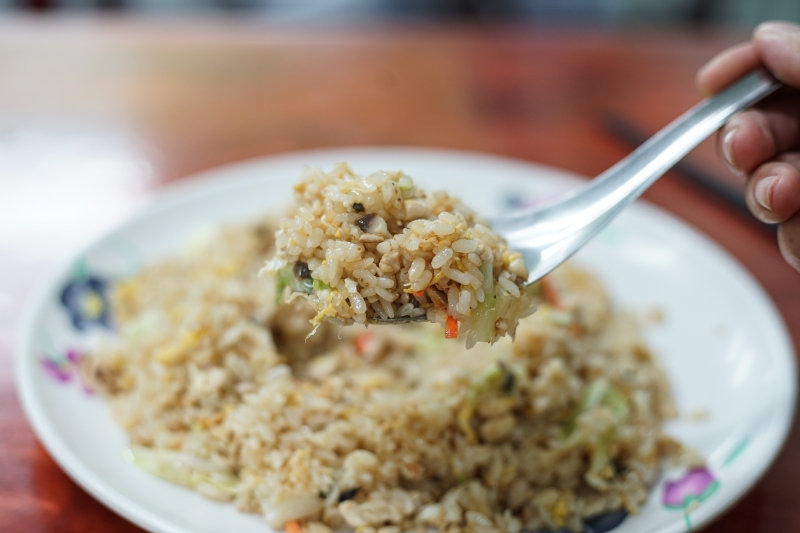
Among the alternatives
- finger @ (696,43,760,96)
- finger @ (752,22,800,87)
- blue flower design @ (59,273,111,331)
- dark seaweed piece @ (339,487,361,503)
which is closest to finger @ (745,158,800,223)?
finger @ (752,22,800,87)

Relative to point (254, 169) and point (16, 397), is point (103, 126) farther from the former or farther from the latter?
point (16, 397)

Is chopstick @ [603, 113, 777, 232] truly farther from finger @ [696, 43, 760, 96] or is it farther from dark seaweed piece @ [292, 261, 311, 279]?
dark seaweed piece @ [292, 261, 311, 279]

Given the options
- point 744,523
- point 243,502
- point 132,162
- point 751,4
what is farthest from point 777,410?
point 751,4

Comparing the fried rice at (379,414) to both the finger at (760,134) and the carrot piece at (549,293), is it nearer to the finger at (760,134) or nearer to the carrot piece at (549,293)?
the carrot piece at (549,293)

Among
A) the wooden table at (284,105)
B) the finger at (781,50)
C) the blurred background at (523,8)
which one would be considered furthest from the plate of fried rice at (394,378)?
the blurred background at (523,8)

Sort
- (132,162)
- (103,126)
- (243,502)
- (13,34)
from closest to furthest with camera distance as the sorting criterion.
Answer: (243,502)
(132,162)
(103,126)
(13,34)

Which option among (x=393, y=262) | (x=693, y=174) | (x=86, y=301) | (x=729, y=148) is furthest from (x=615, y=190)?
(x=86, y=301)

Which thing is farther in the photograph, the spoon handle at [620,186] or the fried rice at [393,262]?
the spoon handle at [620,186]

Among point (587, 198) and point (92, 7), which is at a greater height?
point (92, 7)
